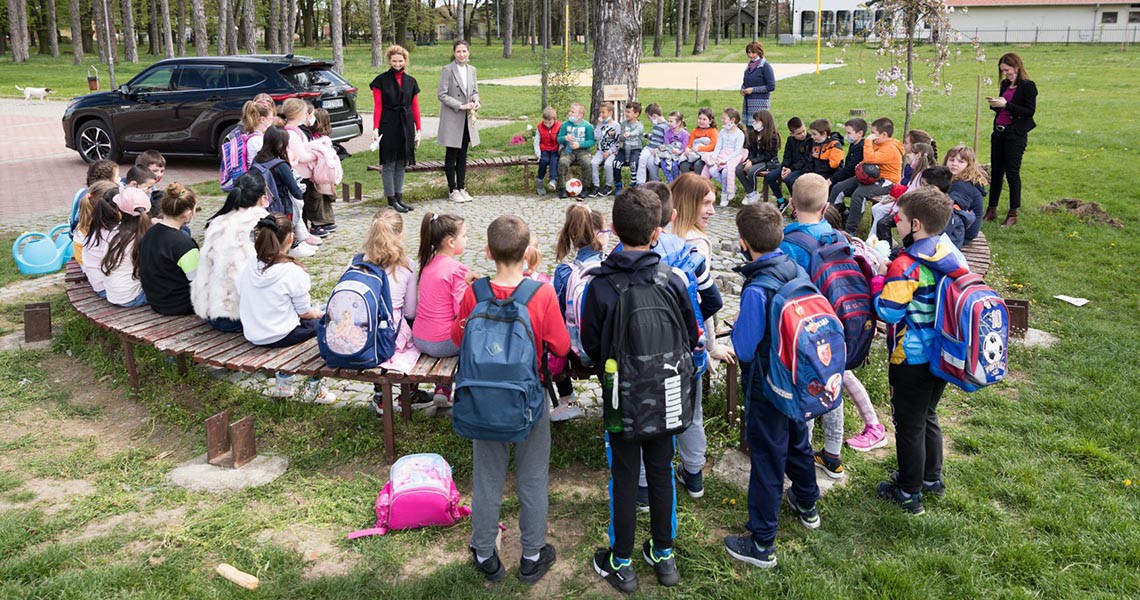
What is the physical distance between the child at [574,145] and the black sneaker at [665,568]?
26.2 feet

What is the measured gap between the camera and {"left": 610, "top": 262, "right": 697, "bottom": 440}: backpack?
323 cm

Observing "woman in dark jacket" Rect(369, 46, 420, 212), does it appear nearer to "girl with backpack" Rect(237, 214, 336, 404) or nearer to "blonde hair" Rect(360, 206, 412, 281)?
"girl with backpack" Rect(237, 214, 336, 404)

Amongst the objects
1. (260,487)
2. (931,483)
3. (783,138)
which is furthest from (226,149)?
(783,138)

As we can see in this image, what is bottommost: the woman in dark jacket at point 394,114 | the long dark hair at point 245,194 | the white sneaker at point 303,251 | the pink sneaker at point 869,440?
the pink sneaker at point 869,440

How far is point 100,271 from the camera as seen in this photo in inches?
236

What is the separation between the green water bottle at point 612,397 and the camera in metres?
3.28

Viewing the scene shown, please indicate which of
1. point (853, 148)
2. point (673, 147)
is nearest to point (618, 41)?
point (673, 147)

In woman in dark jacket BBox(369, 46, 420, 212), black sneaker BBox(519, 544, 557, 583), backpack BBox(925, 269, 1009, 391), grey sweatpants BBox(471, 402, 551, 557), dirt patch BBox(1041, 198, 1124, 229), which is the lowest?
black sneaker BBox(519, 544, 557, 583)

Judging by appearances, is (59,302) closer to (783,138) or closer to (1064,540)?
(1064,540)

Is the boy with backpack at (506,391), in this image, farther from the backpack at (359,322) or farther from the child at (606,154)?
the child at (606,154)

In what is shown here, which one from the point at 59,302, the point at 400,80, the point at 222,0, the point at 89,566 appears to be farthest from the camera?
the point at 222,0

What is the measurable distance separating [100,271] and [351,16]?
6843 cm

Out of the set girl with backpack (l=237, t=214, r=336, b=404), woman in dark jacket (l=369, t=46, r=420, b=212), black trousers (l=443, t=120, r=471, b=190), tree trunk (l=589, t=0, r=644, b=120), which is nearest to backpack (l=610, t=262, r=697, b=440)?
girl with backpack (l=237, t=214, r=336, b=404)

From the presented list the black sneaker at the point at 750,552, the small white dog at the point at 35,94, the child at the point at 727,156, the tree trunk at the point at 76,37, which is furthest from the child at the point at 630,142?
the tree trunk at the point at 76,37
